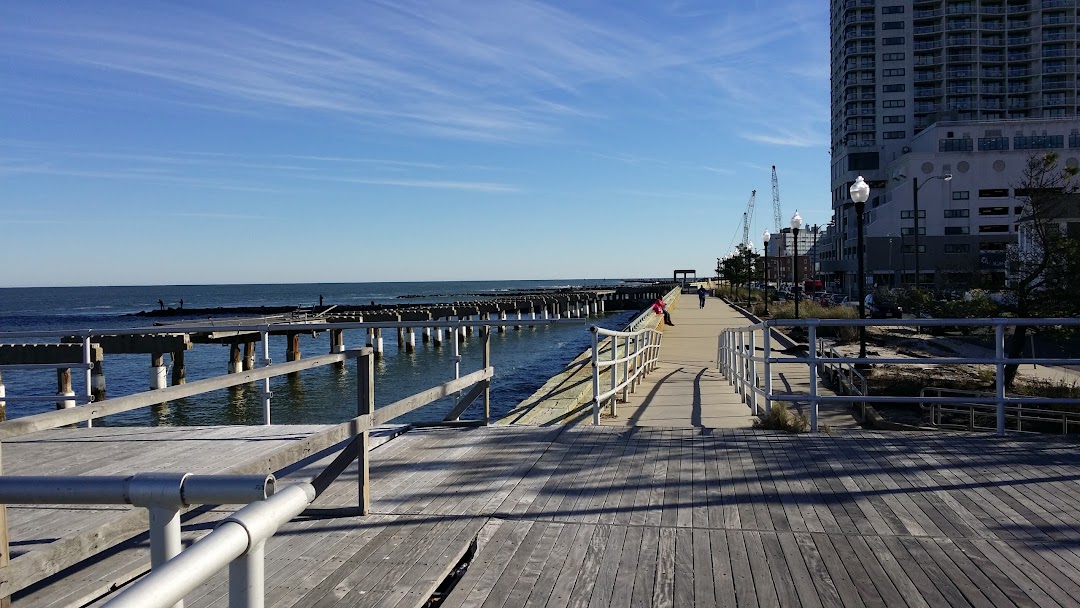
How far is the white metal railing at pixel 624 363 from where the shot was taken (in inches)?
381

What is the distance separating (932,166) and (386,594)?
84.0 metres

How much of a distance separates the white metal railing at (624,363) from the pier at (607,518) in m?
1.96

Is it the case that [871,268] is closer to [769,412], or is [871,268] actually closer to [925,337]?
[925,337]

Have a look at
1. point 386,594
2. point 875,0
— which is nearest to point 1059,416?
point 386,594

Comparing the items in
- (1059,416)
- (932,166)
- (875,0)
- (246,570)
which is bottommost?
(1059,416)

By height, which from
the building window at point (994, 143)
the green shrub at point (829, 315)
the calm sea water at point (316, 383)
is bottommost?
the calm sea water at point (316, 383)

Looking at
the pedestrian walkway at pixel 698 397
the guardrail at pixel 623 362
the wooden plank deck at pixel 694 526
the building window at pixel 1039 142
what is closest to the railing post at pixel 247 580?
the wooden plank deck at pixel 694 526

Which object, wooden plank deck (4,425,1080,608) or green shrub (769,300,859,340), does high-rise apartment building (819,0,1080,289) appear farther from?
wooden plank deck (4,425,1080,608)

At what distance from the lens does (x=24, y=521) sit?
4602 millimetres

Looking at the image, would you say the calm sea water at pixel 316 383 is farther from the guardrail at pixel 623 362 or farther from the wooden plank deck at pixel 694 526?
the wooden plank deck at pixel 694 526

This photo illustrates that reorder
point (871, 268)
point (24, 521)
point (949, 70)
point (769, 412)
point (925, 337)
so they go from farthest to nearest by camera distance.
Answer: point (949, 70) → point (871, 268) → point (925, 337) → point (769, 412) → point (24, 521)

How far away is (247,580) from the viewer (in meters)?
1.67

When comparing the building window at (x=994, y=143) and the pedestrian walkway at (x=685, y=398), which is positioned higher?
the building window at (x=994, y=143)

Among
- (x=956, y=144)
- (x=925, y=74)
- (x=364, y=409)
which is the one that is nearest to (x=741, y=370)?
(x=364, y=409)
